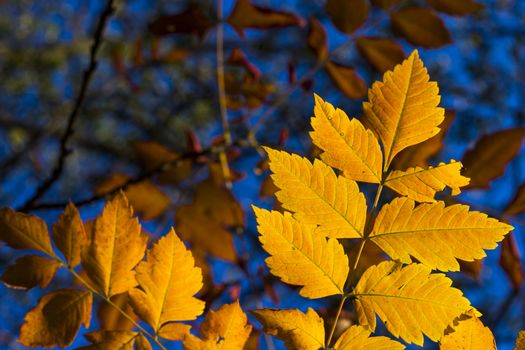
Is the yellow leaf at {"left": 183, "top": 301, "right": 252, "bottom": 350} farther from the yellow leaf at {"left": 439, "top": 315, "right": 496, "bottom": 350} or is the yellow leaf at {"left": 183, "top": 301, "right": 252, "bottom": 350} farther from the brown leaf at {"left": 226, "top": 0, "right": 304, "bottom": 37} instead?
the brown leaf at {"left": 226, "top": 0, "right": 304, "bottom": 37}

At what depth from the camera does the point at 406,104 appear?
1.54ft

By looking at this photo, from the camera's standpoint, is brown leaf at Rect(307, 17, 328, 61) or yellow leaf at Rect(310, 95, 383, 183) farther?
brown leaf at Rect(307, 17, 328, 61)

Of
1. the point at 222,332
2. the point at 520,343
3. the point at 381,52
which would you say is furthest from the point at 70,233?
the point at 381,52

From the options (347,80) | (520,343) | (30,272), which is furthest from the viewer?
(347,80)

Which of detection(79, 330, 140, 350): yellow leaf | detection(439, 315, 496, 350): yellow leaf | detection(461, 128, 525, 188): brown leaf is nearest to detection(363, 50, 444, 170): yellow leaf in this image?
detection(439, 315, 496, 350): yellow leaf

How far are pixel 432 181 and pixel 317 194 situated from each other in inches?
3.8

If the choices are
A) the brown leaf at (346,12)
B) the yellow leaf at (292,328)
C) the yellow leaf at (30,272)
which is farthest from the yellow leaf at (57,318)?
the brown leaf at (346,12)

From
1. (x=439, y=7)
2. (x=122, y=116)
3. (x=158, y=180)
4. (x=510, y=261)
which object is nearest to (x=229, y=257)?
(x=158, y=180)

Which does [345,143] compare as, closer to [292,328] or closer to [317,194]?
[317,194]

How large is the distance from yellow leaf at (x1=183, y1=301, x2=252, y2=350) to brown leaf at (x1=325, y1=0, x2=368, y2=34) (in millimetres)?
690

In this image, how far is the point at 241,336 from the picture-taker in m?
0.49

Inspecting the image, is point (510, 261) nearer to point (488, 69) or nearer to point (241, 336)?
point (241, 336)

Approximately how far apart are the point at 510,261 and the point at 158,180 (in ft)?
2.37

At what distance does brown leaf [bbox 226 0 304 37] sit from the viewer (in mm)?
1092
